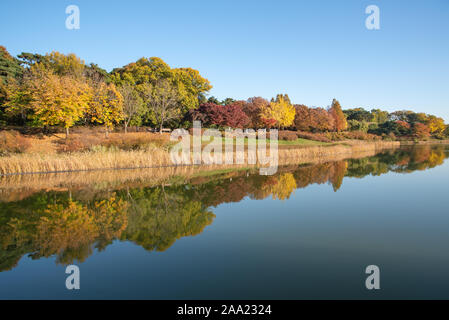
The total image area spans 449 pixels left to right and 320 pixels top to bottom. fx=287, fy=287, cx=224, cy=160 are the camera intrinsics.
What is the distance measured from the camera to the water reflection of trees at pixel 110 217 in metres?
6.48

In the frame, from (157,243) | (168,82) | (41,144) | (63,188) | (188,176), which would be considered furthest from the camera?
(168,82)

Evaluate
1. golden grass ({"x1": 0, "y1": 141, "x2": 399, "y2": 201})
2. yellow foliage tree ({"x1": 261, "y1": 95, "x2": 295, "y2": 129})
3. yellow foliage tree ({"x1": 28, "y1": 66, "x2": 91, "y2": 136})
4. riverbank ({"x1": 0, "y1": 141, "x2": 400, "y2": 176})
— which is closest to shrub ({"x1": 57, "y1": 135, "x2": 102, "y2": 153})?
yellow foliage tree ({"x1": 28, "y1": 66, "x2": 91, "y2": 136})

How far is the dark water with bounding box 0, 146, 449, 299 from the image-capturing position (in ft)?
15.5

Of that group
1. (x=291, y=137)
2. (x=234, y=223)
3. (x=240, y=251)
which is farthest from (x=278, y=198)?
(x=291, y=137)

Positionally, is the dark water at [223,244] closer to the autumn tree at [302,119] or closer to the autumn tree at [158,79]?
the autumn tree at [158,79]

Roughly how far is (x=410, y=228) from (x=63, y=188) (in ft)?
42.8

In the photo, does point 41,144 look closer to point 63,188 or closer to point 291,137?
point 63,188

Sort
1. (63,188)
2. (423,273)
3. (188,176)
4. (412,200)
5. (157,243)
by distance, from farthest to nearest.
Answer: (188,176) < (63,188) < (412,200) < (157,243) < (423,273)

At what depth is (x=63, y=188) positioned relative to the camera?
41.5ft

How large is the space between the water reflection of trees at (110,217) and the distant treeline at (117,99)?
1641 centimetres

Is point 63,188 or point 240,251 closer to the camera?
point 240,251

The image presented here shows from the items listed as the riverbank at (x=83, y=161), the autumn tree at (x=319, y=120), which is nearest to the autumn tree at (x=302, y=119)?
the autumn tree at (x=319, y=120)

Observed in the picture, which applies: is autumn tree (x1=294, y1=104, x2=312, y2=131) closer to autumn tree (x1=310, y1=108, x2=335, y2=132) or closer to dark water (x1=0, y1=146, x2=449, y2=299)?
autumn tree (x1=310, y1=108, x2=335, y2=132)

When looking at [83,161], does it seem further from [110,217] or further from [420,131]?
[420,131]
